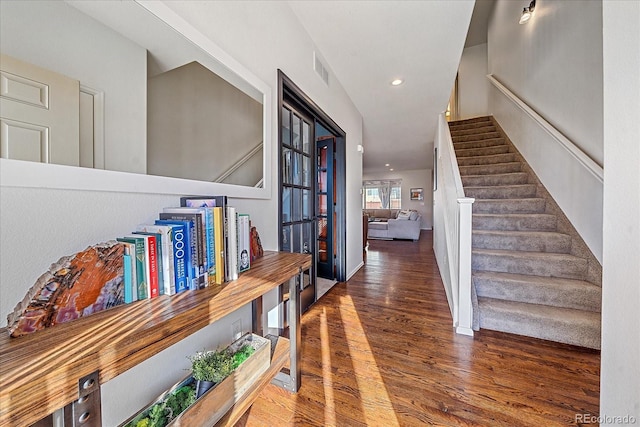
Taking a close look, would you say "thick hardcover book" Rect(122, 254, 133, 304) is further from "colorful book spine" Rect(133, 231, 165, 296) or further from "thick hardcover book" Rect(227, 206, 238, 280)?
"thick hardcover book" Rect(227, 206, 238, 280)

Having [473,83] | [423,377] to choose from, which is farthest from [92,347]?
[473,83]

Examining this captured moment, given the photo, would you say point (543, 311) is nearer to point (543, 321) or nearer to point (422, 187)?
point (543, 321)

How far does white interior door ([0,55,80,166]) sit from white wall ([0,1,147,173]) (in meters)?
0.03

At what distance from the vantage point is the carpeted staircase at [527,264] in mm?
1795

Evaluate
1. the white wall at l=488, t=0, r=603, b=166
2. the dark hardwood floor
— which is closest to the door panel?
the dark hardwood floor

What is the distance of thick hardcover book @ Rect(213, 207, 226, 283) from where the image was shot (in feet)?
2.88

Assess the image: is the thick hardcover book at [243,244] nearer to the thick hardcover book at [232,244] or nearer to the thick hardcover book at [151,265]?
the thick hardcover book at [232,244]

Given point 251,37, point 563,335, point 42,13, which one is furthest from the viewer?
point 563,335

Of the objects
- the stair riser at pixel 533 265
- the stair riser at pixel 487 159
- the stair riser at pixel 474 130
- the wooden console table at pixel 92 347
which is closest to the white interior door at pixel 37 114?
the wooden console table at pixel 92 347

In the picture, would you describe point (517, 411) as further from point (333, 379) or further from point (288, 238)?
point (288, 238)

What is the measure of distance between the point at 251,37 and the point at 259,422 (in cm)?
199

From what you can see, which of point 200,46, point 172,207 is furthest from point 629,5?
point 172,207

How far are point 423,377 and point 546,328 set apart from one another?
112 centimetres

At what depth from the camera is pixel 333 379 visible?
1.38 metres
